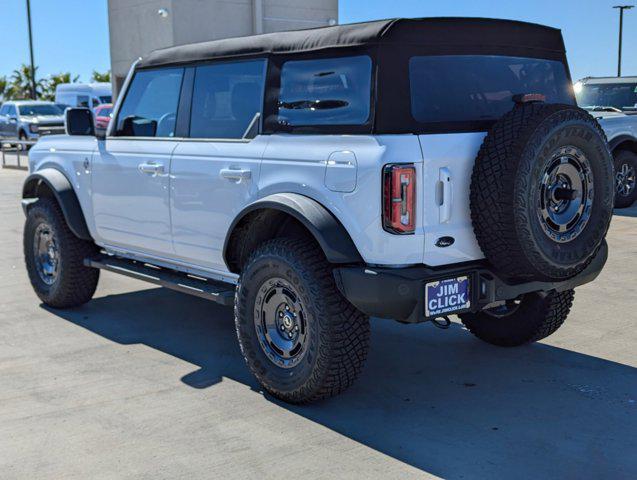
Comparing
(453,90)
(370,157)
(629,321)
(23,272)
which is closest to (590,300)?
(629,321)

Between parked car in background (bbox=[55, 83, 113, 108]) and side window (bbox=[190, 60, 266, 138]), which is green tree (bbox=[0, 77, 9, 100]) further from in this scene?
side window (bbox=[190, 60, 266, 138])

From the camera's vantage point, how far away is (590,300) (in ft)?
21.7

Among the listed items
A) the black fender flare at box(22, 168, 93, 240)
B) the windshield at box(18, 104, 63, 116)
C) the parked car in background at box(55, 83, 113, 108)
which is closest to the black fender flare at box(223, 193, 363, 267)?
the black fender flare at box(22, 168, 93, 240)

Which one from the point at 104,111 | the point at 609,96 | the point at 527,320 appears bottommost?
the point at 527,320

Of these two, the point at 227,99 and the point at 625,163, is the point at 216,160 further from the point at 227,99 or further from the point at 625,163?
the point at 625,163

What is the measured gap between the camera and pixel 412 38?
415 centimetres

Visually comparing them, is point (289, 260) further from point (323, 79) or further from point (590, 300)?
Result: point (590, 300)

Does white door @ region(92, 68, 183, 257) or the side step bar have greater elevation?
white door @ region(92, 68, 183, 257)

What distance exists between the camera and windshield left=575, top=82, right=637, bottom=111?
13.2 metres

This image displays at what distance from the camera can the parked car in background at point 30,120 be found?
91.3 feet

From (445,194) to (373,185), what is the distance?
36 centimetres

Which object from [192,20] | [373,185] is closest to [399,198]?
[373,185]

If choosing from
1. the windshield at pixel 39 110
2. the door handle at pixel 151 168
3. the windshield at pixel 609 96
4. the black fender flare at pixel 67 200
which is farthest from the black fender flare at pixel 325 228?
the windshield at pixel 39 110

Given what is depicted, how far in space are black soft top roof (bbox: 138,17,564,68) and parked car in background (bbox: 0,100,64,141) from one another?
24161 millimetres
